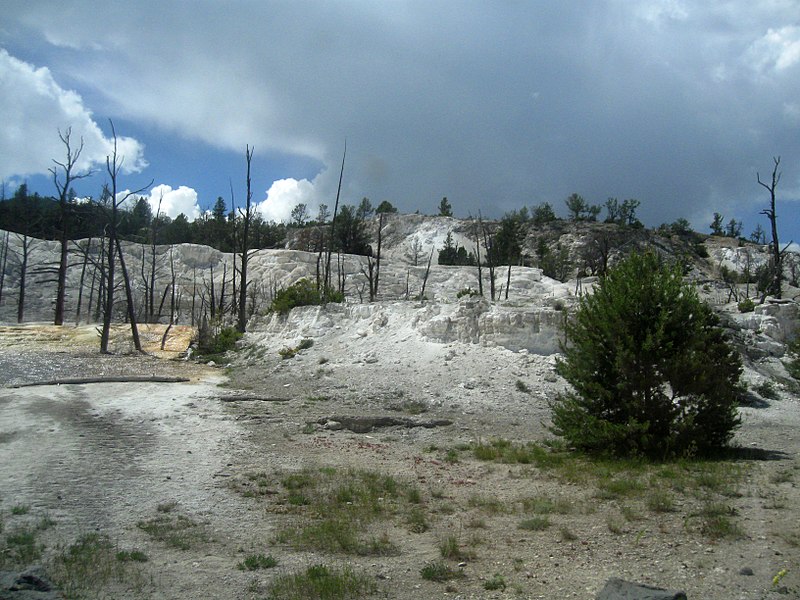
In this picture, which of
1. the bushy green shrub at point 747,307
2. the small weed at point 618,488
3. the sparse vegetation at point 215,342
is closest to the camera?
the small weed at point 618,488

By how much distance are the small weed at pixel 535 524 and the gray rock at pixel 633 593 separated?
99.3 inches

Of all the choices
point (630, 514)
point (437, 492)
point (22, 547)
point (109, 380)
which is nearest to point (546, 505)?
point (630, 514)

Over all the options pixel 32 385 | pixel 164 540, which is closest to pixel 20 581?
pixel 164 540

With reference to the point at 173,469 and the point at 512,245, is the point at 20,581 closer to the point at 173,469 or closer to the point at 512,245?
the point at 173,469

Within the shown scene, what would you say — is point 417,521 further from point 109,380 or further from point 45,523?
point 109,380

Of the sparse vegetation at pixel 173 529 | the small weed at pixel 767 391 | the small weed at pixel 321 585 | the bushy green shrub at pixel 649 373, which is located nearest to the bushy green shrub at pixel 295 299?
the small weed at pixel 767 391

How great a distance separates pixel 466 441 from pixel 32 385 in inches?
521

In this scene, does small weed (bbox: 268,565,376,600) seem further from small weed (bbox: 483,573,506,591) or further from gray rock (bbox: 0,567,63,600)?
gray rock (bbox: 0,567,63,600)

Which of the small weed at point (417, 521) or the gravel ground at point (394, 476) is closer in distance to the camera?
the gravel ground at point (394, 476)

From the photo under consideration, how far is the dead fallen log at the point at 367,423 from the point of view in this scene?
50.7ft

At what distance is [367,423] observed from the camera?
15.6 m

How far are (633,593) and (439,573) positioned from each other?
6.75 feet

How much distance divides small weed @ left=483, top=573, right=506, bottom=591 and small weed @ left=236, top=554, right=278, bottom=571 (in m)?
2.26

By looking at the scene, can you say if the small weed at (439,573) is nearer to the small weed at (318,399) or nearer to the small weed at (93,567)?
the small weed at (93,567)
